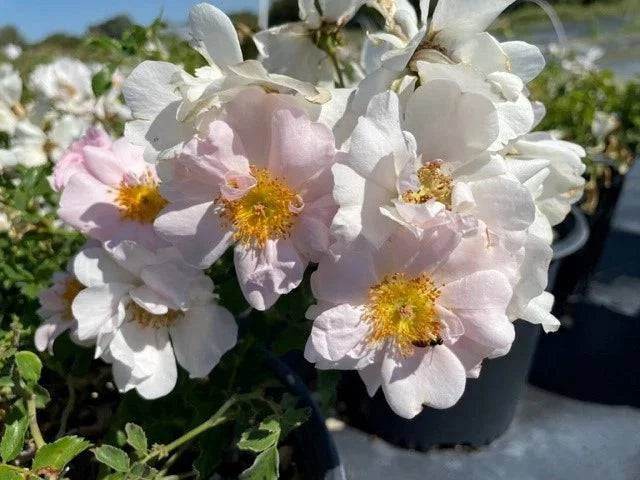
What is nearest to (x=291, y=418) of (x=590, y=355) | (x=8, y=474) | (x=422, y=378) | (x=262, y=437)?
(x=262, y=437)

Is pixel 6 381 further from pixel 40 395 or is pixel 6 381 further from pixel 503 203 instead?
pixel 503 203

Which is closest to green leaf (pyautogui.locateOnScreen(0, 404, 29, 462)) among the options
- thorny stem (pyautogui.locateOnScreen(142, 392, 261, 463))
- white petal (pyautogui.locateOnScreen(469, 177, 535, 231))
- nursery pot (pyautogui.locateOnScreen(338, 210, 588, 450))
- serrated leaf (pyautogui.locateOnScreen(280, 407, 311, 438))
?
thorny stem (pyautogui.locateOnScreen(142, 392, 261, 463))

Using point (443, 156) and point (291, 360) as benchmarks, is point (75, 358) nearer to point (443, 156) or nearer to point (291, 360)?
point (443, 156)

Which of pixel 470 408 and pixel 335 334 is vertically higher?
pixel 335 334

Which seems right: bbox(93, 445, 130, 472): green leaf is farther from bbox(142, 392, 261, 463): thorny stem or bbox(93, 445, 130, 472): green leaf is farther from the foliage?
the foliage

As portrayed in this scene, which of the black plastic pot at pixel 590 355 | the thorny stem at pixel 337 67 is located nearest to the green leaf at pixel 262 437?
the thorny stem at pixel 337 67

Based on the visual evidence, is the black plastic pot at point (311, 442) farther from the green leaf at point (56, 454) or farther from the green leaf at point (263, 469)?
the green leaf at point (56, 454)
